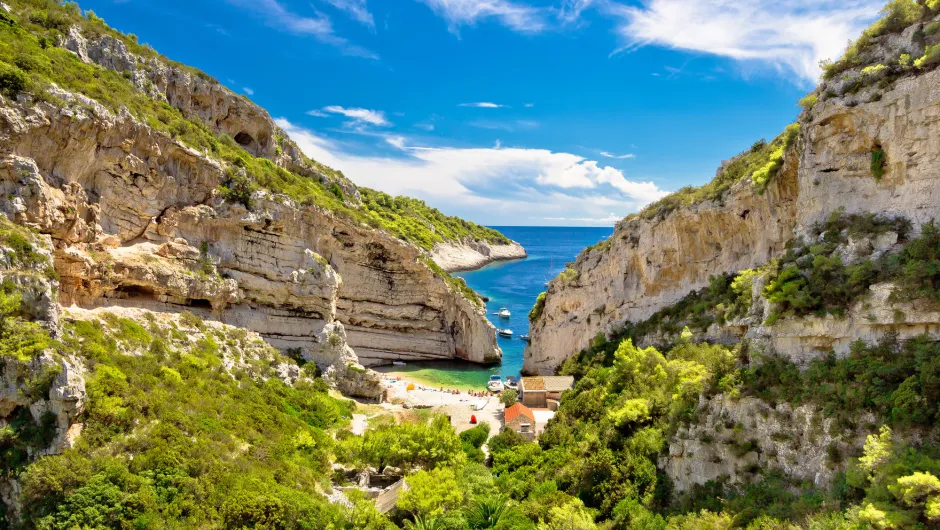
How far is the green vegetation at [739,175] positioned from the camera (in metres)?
23.3

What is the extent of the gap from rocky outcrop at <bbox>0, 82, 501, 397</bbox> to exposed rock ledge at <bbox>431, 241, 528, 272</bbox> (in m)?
49.6

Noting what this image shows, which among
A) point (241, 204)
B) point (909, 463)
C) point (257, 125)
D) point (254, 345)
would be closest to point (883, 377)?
point (909, 463)

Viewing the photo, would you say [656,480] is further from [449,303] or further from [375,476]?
[449,303]

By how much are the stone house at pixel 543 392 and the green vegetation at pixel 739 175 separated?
42.1 feet

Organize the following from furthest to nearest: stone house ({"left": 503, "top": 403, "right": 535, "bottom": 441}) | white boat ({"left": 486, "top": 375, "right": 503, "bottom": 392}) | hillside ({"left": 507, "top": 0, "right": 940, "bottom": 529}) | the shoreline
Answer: the shoreline < white boat ({"left": 486, "top": 375, "right": 503, "bottom": 392}) < stone house ({"left": 503, "top": 403, "right": 535, "bottom": 441}) < hillside ({"left": 507, "top": 0, "right": 940, "bottom": 529})

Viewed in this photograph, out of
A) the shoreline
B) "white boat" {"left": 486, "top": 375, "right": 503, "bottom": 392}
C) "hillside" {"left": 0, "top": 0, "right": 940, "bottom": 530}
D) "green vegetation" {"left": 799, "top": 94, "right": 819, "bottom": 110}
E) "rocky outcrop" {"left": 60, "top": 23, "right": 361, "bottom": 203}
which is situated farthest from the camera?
the shoreline

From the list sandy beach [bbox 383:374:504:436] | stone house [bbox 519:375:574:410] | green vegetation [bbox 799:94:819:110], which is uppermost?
green vegetation [bbox 799:94:819:110]

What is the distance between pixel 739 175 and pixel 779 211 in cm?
563

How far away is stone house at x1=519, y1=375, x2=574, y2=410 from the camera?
1278 inches

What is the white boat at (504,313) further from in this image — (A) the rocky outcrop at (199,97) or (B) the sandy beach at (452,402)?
(B) the sandy beach at (452,402)

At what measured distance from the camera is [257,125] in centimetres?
4234

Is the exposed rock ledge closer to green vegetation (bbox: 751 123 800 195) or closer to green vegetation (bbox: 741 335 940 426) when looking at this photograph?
green vegetation (bbox: 751 123 800 195)

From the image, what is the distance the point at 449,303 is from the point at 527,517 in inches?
1187

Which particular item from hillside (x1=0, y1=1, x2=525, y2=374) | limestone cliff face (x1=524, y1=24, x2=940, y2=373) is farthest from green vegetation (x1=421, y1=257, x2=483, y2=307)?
limestone cliff face (x1=524, y1=24, x2=940, y2=373)
